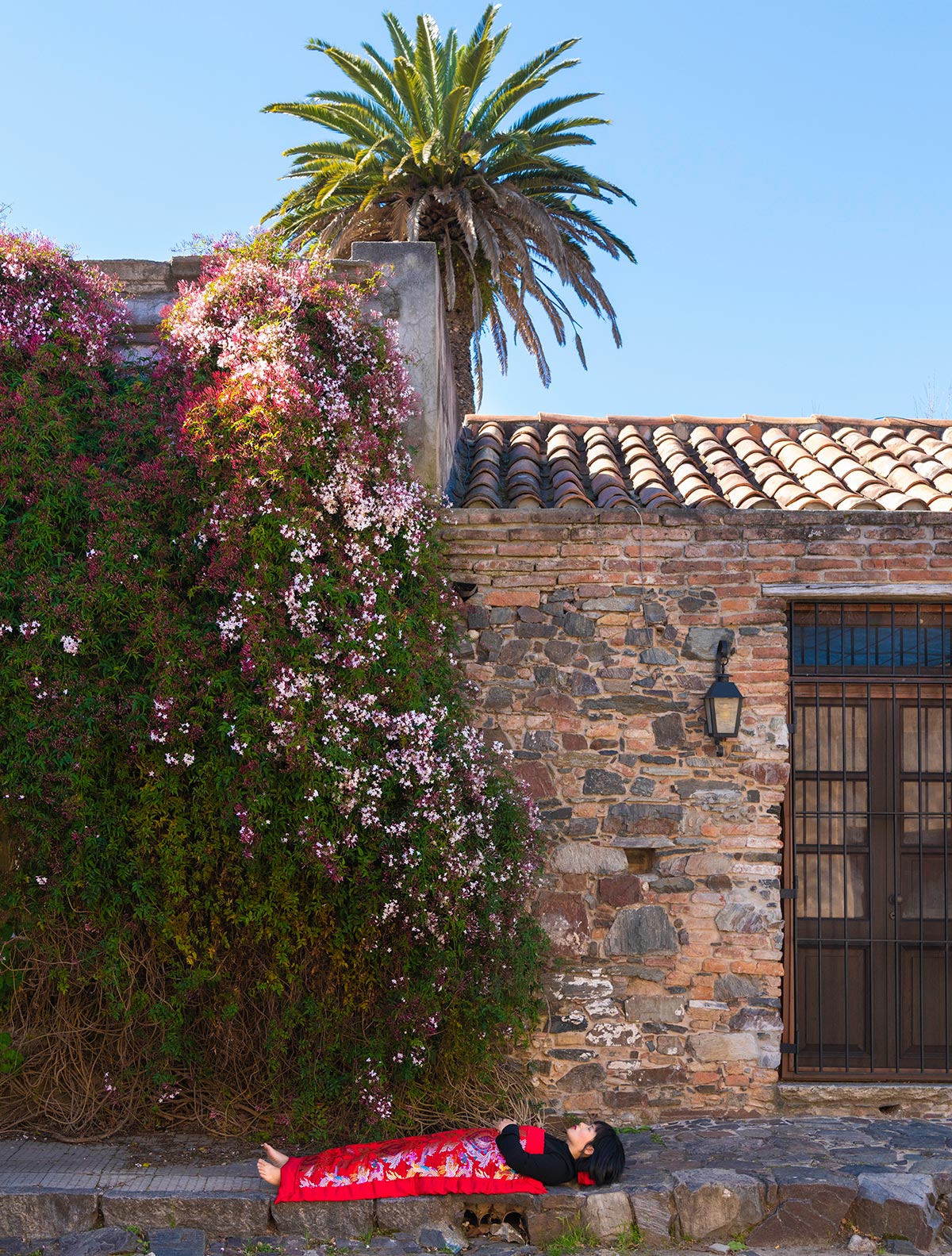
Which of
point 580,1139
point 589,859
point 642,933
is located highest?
point 589,859

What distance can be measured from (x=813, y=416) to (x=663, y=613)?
9.76 feet

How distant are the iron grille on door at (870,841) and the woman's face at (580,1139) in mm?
1465

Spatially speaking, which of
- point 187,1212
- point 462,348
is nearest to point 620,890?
point 187,1212

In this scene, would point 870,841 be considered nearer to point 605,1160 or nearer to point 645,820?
point 645,820

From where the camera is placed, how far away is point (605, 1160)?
14.5 ft

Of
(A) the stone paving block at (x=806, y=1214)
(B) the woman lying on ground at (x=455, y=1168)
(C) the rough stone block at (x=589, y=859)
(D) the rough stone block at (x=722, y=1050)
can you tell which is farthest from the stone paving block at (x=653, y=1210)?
(C) the rough stone block at (x=589, y=859)

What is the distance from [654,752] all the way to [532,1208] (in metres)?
2.19

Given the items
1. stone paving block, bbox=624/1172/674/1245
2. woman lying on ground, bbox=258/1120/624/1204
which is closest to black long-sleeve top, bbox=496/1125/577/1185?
woman lying on ground, bbox=258/1120/624/1204

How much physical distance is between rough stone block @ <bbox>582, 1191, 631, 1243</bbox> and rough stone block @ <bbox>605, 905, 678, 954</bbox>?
1.24 meters

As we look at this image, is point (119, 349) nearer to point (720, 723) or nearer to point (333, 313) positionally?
point (333, 313)

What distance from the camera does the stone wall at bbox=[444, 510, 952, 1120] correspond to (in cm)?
532

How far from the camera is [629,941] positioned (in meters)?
5.36

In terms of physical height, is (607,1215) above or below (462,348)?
below

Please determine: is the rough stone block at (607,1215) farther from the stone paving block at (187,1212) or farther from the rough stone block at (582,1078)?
the stone paving block at (187,1212)
